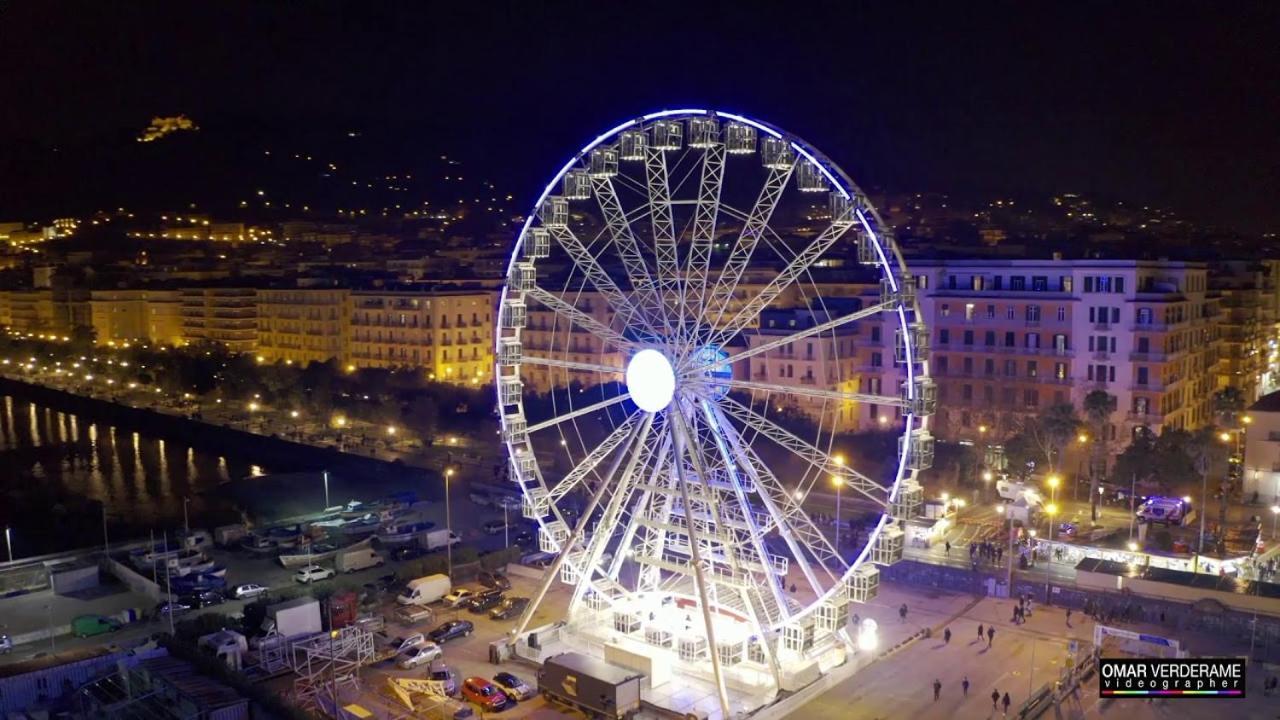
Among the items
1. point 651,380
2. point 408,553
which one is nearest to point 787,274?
point 651,380

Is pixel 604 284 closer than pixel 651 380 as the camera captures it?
No

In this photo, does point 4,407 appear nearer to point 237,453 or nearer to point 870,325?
point 237,453

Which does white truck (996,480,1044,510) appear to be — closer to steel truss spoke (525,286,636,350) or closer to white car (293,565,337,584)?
steel truss spoke (525,286,636,350)

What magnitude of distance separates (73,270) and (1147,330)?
496 ft

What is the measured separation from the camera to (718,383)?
27422mm

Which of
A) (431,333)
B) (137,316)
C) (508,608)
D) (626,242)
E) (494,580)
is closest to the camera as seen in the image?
(626,242)

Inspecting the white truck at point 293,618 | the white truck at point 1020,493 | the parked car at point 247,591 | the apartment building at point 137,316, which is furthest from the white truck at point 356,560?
the apartment building at point 137,316

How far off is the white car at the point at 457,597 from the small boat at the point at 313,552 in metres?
6.46

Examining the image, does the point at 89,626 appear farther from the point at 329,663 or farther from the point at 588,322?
the point at 588,322

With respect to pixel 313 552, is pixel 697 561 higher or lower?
higher

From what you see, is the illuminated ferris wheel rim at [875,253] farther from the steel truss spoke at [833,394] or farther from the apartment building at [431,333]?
the apartment building at [431,333]

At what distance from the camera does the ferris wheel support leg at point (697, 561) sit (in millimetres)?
26094

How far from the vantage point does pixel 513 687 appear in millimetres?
27672

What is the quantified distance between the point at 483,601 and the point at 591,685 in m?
9.44
